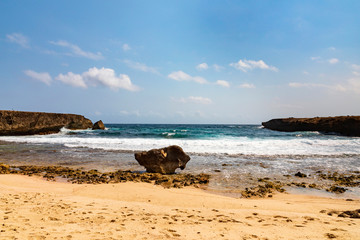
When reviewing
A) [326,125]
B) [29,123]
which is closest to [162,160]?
[29,123]

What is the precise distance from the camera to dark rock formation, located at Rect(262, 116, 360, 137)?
38.0 metres

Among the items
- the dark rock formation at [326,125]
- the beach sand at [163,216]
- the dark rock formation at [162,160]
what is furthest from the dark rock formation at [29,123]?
the dark rock formation at [326,125]

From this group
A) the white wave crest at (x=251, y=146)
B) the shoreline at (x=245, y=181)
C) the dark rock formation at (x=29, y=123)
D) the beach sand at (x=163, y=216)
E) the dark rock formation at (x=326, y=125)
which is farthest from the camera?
the dark rock formation at (x=326, y=125)

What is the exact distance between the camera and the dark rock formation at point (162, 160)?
10.6 meters

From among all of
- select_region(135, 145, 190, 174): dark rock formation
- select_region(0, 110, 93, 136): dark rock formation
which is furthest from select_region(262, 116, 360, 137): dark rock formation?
select_region(0, 110, 93, 136): dark rock formation

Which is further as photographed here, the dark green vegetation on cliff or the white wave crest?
the white wave crest

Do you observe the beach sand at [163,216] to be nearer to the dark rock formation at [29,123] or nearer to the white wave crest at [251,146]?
the white wave crest at [251,146]

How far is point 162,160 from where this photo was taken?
10.6 m

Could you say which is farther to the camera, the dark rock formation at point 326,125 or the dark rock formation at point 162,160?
the dark rock formation at point 326,125

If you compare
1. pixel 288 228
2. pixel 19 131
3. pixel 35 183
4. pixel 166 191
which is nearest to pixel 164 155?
pixel 166 191

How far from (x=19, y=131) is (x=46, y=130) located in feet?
14.8

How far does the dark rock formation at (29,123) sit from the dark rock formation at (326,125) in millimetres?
56624

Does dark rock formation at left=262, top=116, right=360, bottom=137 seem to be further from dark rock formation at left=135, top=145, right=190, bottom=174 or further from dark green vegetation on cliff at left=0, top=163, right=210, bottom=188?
dark green vegetation on cliff at left=0, top=163, right=210, bottom=188

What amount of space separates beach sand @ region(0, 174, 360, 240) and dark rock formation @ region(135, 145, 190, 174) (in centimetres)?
301
